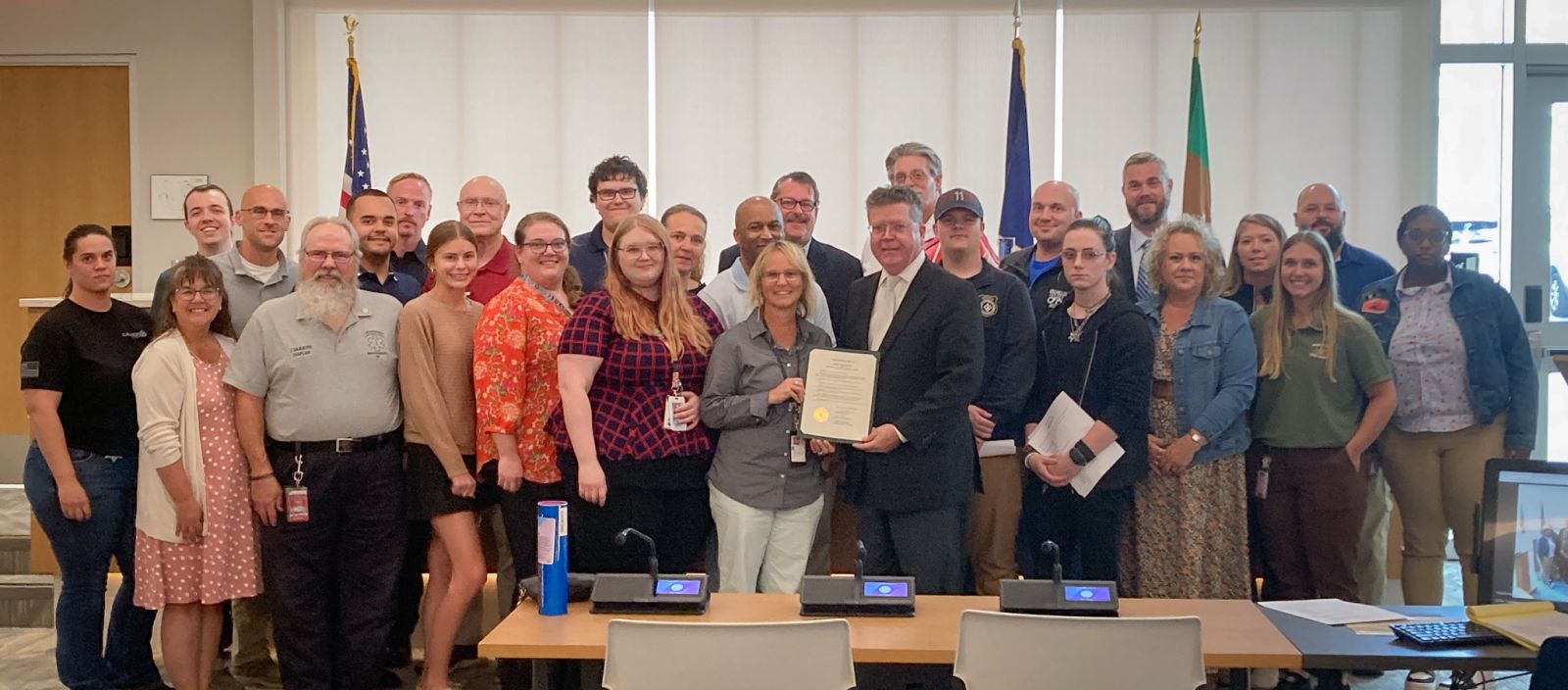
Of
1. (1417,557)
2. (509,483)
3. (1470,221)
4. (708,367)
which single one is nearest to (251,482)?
(509,483)

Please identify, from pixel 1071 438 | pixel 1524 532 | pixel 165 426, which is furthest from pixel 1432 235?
pixel 165 426

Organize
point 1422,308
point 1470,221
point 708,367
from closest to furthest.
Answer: point 708,367 < point 1422,308 < point 1470,221

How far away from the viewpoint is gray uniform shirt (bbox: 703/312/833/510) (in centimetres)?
364

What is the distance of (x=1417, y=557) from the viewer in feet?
14.7

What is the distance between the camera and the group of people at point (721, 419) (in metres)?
A: 3.69

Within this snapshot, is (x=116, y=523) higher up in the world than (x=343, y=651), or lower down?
higher up

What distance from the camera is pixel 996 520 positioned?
423cm

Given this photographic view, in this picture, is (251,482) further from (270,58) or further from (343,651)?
(270,58)

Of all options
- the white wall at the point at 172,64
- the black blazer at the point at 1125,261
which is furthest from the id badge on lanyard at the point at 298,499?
the white wall at the point at 172,64

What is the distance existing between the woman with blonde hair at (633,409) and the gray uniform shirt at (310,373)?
2.18ft

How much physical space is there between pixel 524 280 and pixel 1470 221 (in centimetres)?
594

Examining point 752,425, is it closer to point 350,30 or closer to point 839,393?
point 839,393

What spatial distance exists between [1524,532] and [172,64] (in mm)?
7500

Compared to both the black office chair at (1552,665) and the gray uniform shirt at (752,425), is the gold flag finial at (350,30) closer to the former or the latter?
the gray uniform shirt at (752,425)
